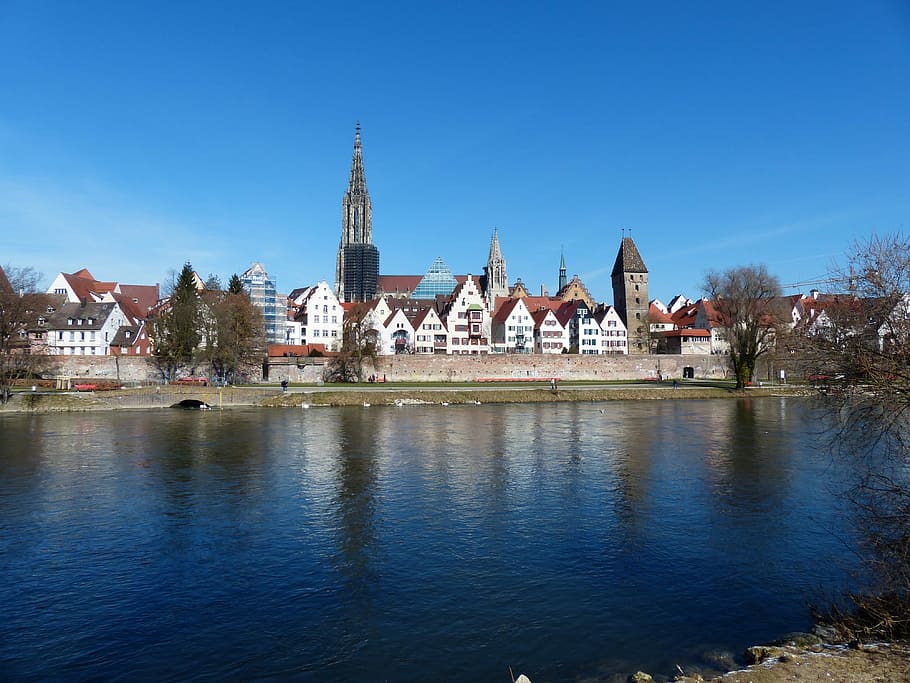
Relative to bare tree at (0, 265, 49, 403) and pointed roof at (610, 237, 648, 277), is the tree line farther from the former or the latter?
pointed roof at (610, 237, 648, 277)

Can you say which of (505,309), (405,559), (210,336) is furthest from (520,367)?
(405,559)

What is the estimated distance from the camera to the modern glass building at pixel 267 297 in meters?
90.9

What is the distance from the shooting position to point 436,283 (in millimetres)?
136625

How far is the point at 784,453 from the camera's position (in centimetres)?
3092

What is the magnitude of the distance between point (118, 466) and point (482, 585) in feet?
67.2

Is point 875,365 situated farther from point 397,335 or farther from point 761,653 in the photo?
point 397,335

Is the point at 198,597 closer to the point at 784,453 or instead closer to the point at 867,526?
the point at 867,526

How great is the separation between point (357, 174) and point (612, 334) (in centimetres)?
7915

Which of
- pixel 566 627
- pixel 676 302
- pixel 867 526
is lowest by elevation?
pixel 566 627

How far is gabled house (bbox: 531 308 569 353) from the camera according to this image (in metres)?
99.1

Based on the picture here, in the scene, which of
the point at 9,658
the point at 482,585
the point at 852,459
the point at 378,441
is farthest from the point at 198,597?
the point at 852,459

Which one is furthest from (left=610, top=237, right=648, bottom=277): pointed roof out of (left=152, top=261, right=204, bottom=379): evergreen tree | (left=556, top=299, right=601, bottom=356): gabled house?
(left=152, top=261, right=204, bottom=379): evergreen tree

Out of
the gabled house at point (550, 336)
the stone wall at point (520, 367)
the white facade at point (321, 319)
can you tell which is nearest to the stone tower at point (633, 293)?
the gabled house at point (550, 336)

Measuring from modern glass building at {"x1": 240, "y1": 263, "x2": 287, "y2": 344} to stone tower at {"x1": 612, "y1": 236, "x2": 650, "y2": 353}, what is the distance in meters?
53.0
